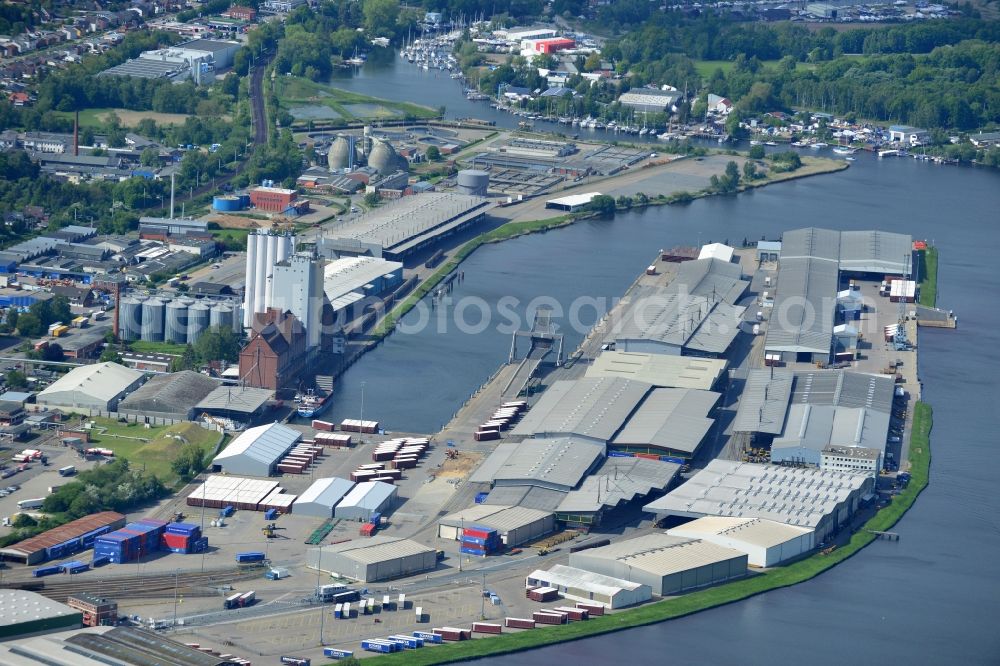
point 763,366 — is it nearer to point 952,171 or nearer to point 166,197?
point 166,197

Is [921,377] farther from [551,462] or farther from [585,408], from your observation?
[551,462]

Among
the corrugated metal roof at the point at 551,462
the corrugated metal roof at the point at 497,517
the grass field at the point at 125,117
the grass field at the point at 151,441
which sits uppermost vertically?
the grass field at the point at 125,117

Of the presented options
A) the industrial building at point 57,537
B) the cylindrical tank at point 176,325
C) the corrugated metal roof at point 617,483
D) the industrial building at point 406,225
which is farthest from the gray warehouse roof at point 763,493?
the industrial building at point 406,225

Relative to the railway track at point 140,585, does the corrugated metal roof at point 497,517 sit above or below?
above

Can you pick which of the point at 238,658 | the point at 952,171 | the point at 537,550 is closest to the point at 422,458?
the point at 537,550

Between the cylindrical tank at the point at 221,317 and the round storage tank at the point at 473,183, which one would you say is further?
the round storage tank at the point at 473,183

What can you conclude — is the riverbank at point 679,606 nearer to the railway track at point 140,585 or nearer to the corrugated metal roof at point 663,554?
the corrugated metal roof at point 663,554

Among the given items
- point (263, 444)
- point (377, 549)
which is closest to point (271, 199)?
point (263, 444)
